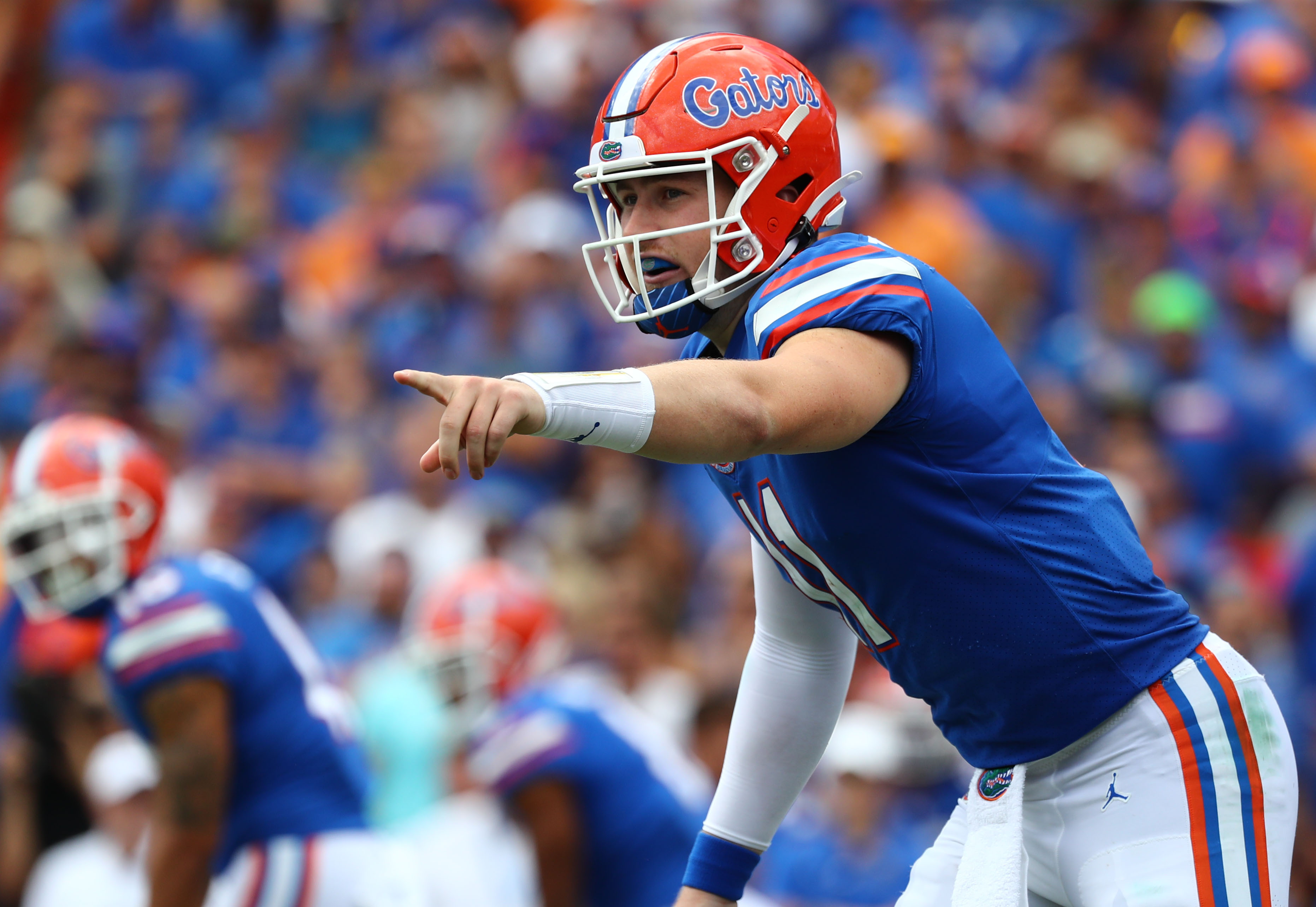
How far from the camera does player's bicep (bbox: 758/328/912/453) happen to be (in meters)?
2.28

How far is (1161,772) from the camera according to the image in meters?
2.71

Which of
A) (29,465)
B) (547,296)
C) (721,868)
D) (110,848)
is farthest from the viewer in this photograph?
(547,296)

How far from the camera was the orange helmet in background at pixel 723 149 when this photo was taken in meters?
2.80

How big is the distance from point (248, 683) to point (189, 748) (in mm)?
283

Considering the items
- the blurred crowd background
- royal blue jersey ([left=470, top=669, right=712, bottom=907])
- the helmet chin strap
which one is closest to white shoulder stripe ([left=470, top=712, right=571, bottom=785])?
royal blue jersey ([left=470, top=669, right=712, bottom=907])

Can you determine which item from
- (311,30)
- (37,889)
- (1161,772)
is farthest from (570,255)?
(1161,772)

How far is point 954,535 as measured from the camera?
8.76ft

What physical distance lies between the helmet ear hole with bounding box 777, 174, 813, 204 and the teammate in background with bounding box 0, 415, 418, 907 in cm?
249

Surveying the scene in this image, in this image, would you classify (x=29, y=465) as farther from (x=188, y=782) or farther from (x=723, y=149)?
(x=723, y=149)

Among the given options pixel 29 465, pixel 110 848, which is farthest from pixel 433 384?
pixel 110 848

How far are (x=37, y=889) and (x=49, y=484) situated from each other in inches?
92.1

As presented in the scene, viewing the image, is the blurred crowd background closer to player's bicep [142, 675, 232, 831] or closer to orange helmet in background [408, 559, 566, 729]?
orange helmet in background [408, 559, 566, 729]

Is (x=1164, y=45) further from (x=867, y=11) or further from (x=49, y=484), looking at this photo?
(x=49, y=484)

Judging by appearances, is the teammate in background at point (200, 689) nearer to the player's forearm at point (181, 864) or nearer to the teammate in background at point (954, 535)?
the player's forearm at point (181, 864)
